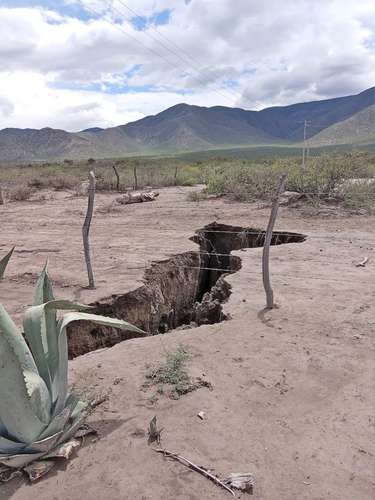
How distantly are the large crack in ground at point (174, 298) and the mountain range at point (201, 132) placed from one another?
71.9m

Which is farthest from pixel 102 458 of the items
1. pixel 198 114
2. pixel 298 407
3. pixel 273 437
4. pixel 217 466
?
pixel 198 114

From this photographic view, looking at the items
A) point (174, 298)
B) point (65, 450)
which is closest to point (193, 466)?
point (65, 450)

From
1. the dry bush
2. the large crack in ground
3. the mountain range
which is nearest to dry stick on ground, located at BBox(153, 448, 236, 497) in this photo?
the large crack in ground

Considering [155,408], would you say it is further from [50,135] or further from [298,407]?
[50,135]

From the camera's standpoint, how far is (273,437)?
3426 millimetres

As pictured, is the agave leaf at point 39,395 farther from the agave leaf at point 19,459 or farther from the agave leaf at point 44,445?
the agave leaf at point 19,459

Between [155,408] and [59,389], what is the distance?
87cm

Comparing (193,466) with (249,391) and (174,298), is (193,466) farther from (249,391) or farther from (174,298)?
(174,298)

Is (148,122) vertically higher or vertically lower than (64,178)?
higher

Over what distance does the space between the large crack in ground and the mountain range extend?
236ft

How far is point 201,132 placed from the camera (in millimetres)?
139875

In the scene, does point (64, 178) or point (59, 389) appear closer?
point (59, 389)

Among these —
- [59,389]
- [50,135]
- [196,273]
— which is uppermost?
[50,135]

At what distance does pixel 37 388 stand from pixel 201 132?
142 m
